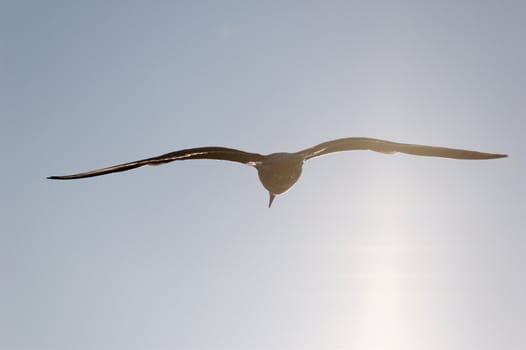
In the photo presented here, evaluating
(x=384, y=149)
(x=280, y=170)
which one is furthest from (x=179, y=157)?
(x=384, y=149)

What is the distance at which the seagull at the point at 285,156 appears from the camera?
14.9m

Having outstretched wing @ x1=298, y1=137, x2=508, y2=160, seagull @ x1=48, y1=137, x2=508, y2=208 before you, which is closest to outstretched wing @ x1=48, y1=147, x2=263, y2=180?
seagull @ x1=48, y1=137, x2=508, y2=208

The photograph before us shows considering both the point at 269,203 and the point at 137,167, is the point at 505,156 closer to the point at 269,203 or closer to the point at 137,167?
the point at 269,203

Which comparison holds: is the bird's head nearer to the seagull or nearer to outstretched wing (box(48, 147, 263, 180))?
the seagull

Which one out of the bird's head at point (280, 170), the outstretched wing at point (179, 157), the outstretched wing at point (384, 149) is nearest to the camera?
the outstretched wing at point (179, 157)

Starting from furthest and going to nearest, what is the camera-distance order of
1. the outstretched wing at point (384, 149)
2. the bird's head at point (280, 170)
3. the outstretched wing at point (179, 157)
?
the bird's head at point (280, 170), the outstretched wing at point (384, 149), the outstretched wing at point (179, 157)

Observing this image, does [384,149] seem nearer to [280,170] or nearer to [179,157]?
[280,170]

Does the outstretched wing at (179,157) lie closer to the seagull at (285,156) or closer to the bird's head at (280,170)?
the seagull at (285,156)

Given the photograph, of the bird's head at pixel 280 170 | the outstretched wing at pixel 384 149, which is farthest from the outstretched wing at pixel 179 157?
the outstretched wing at pixel 384 149

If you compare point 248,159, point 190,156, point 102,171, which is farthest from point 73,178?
point 248,159

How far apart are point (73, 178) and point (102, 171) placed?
0.62 m

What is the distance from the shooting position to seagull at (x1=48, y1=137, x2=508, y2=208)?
48.8 ft

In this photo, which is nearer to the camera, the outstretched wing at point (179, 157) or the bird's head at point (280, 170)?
the outstretched wing at point (179, 157)

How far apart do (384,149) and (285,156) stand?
7.14 ft
